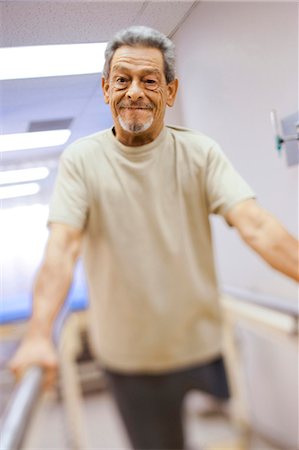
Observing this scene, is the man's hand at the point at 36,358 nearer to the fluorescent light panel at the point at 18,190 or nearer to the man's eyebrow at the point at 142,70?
the fluorescent light panel at the point at 18,190

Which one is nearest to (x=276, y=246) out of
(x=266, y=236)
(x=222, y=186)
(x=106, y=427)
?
(x=266, y=236)

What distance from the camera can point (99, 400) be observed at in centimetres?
83

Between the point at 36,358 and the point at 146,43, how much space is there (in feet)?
1.63

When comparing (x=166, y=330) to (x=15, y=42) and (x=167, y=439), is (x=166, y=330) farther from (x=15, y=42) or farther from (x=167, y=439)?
(x=15, y=42)

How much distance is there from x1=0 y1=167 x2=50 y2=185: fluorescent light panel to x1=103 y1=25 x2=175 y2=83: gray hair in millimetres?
182

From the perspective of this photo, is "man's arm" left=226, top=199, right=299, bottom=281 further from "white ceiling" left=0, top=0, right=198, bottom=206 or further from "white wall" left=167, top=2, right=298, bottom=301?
"white ceiling" left=0, top=0, right=198, bottom=206

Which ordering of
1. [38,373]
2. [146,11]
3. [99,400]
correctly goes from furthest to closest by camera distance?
[146,11]
[99,400]
[38,373]

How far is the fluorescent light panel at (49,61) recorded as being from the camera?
2.89 feet

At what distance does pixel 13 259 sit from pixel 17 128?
217 mm

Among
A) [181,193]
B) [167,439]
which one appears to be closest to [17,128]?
[181,193]

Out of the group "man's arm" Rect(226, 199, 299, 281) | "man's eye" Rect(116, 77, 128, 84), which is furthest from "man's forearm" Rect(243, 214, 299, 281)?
"man's eye" Rect(116, 77, 128, 84)

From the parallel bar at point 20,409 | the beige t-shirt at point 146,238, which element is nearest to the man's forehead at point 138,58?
the beige t-shirt at point 146,238

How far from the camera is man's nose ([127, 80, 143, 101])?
32.5 inches

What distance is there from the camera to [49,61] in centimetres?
89
